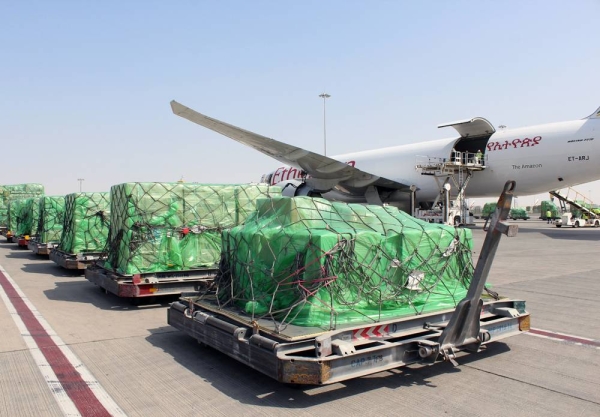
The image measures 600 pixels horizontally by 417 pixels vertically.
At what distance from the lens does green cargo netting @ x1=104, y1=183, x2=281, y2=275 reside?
30.3 feet

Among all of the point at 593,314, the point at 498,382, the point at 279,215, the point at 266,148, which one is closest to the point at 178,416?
the point at 279,215

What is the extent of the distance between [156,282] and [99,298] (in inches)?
82.5

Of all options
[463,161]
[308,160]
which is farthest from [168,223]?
[463,161]

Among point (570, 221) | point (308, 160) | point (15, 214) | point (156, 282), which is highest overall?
point (308, 160)

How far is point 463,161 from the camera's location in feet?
103

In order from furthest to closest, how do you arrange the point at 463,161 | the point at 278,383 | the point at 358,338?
1. the point at 463,161
2. the point at 278,383
3. the point at 358,338

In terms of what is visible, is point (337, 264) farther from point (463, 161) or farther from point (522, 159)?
point (463, 161)

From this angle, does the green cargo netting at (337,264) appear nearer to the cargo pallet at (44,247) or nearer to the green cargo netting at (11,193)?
the cargo pallet at (44,247)

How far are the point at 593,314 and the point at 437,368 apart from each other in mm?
4272

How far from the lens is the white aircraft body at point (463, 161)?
83.0 feet

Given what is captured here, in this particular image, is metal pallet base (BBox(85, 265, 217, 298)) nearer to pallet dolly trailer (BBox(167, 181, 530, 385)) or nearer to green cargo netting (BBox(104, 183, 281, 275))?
green cargo netting (BBox(104, 183, 281, 275))

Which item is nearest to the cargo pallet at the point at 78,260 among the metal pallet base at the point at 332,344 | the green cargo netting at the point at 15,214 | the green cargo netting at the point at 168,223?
the green cargo netting at the point at 168,223

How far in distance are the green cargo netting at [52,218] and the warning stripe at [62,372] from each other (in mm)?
8611

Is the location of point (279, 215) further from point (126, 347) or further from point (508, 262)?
point (508, 262)
